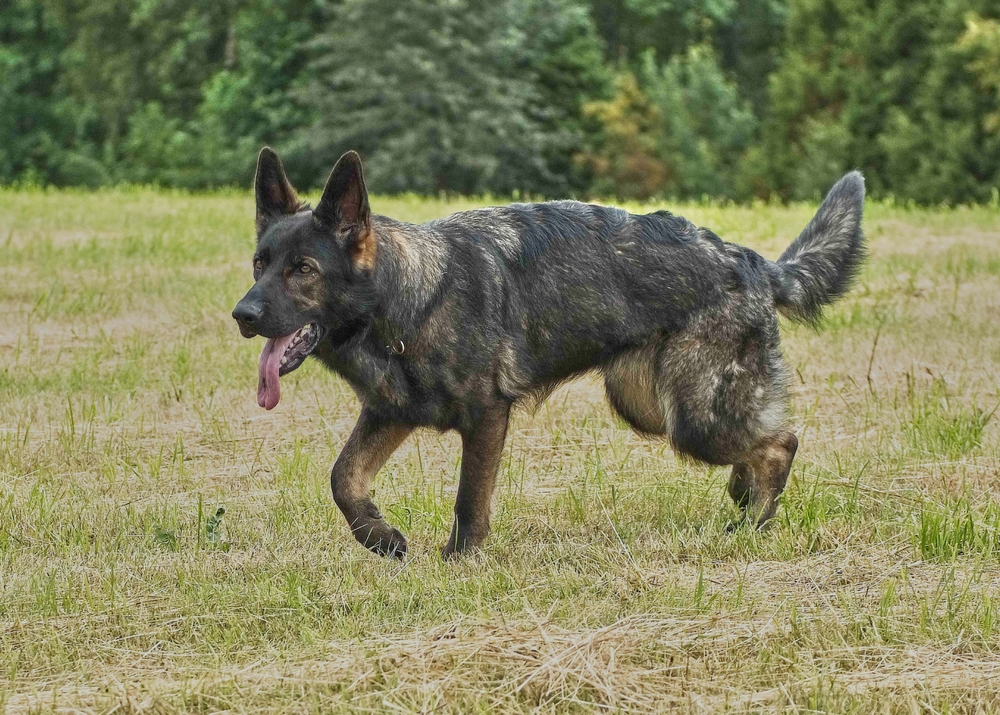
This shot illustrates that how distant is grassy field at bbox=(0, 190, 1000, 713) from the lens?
367 centimetres

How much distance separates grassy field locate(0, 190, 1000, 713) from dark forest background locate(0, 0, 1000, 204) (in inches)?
693

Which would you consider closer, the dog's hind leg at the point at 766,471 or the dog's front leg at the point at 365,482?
the dog's front leg at the point at 365,482

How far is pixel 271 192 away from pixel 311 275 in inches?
19.2

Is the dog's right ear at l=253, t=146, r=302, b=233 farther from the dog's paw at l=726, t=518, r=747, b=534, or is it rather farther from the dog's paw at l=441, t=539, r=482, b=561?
the dog's paw at l=726, t=518, r=747, b=534

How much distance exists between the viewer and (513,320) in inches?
200

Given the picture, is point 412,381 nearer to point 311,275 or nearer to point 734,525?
point 311,275

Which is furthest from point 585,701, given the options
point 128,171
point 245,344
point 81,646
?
point 128,171

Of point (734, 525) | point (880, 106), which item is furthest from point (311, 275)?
point (880, 106)

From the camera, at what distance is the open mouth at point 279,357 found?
15.2 feet

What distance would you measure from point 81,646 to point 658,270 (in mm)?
2636

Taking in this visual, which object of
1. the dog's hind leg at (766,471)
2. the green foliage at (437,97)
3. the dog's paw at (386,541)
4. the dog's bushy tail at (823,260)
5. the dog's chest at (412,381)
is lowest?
the green foliage at (437,97)

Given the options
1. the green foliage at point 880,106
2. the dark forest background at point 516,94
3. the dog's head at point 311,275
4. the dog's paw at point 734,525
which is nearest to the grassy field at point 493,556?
Result: the dog's paw at point 734,525

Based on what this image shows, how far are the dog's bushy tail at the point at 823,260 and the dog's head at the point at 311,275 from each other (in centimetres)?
186

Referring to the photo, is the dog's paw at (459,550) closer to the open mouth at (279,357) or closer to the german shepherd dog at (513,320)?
the german shepherd dog at (513,320)
